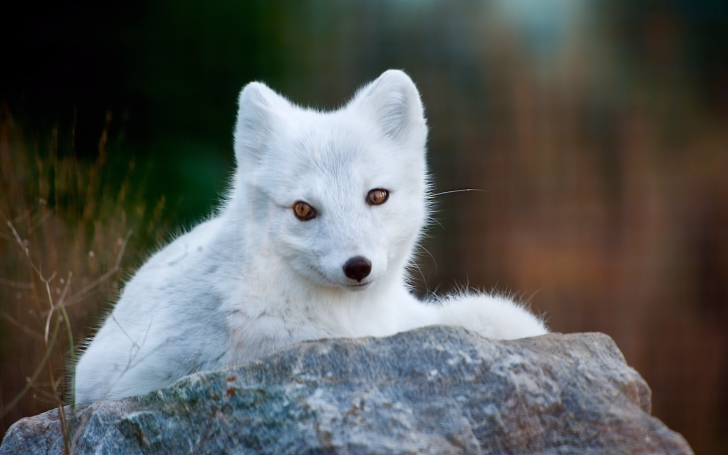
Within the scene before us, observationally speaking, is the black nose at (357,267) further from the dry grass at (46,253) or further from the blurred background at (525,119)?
the blurred background at (525,119)

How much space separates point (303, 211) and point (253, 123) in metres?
0.44

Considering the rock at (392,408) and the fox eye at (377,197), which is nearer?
the rock at (392,408)

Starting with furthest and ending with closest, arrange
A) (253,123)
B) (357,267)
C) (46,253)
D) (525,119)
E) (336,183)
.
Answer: (525,119) < (46,253) < (253,123) < (336,183) < (357,267)

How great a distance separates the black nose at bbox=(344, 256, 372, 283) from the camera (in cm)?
204

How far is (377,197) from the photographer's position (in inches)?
88.5

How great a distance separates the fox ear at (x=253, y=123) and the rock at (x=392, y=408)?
33.1 inches

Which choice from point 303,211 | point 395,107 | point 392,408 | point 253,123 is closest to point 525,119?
point 395,107

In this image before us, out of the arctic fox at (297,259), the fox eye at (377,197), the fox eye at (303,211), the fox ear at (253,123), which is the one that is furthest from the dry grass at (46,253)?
the fox eye at (377,197)

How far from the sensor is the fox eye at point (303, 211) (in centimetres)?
217

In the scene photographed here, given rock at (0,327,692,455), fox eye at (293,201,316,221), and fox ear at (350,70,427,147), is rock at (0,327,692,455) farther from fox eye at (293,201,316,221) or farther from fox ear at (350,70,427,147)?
fox ear at (350,70,427,147)

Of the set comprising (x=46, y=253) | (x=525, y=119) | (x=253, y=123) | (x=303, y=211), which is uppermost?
(x=253, y=123)

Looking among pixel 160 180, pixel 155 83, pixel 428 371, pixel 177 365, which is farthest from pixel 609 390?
pixel 155 83

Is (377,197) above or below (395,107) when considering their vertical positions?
below

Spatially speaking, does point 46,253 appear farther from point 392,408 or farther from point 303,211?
point 392,408
